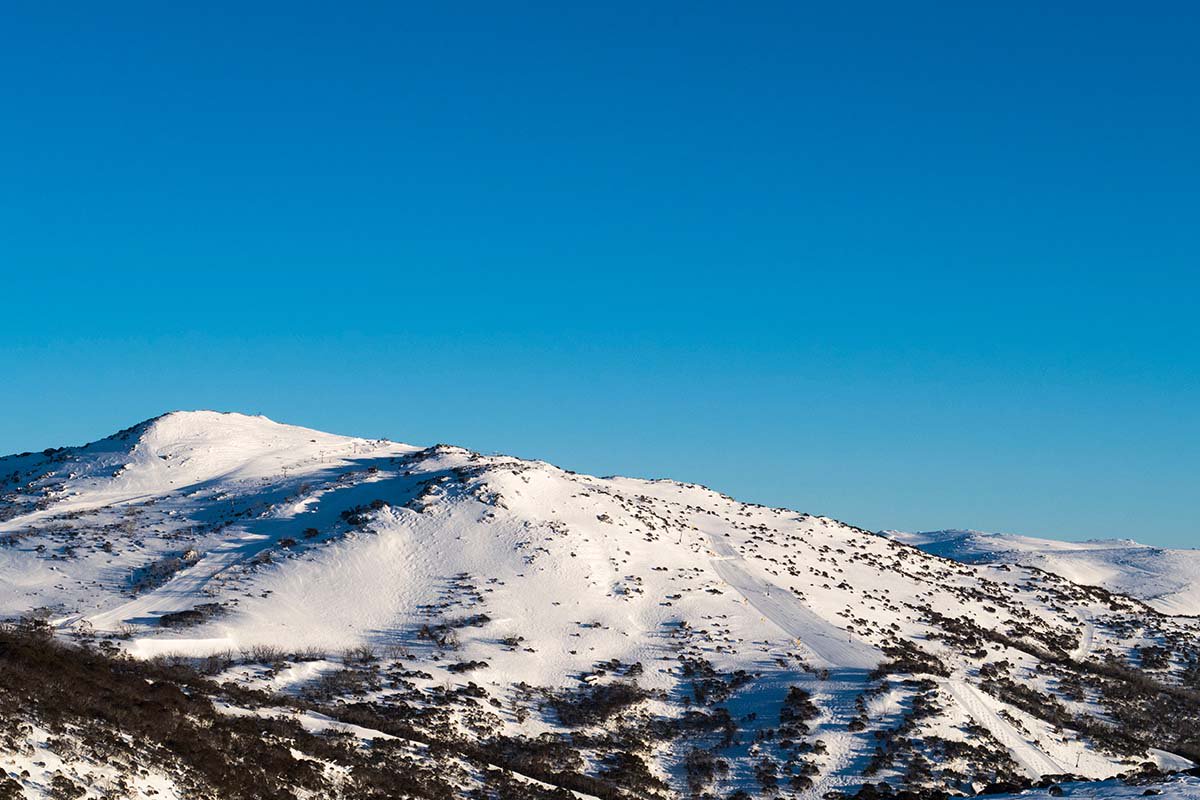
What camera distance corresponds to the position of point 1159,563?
420 feet

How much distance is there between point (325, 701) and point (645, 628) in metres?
24.4

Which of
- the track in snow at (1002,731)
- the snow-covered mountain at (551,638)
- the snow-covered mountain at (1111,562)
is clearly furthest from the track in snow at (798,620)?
the snow-covered mountain at (1111,562)

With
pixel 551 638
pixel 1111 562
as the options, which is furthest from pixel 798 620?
pixel 1111 562

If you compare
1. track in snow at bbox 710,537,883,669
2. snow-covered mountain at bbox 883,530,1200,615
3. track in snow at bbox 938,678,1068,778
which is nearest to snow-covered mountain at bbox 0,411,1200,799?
track in snow at bbox 938,678,1068,778

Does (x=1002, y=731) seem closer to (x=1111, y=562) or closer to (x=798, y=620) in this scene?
(x=798, y=620)

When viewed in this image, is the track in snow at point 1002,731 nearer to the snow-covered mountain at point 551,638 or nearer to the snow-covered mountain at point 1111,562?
the snow-covered mountain at point 551,638

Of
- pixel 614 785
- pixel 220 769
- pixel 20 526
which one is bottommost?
pixel 614 785

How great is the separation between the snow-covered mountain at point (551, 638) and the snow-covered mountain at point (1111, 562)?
13326 millimetres

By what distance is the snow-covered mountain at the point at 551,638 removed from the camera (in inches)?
1735

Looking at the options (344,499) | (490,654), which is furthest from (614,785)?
(344,499)

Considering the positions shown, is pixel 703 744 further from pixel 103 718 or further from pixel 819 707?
pixel 103 718

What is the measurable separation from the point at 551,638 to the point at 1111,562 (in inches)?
3756

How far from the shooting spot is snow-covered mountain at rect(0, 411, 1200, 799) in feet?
145

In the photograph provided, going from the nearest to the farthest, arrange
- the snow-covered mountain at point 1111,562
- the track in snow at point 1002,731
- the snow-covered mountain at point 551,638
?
1. the snow-covered mountain at point 551,638
2. the track in snow at point 1002,731
3. the snow-covered mountain at point 1111,562
